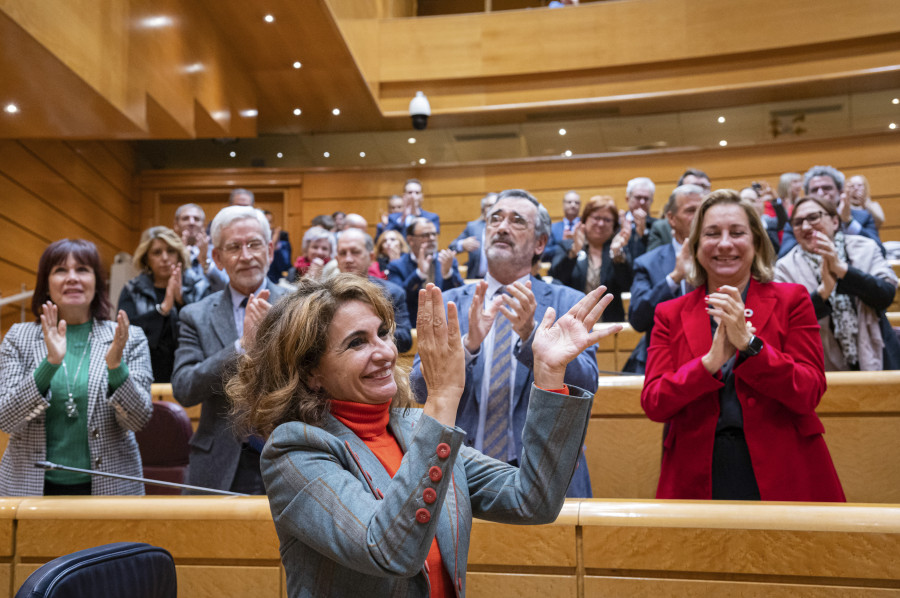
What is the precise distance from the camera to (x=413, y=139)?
335 inches

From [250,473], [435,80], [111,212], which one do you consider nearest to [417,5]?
[435,80]

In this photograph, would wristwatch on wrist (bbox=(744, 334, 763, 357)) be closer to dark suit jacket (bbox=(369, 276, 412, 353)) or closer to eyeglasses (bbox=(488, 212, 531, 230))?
eyeglasses (bbox=(488, 212, 531, 230))

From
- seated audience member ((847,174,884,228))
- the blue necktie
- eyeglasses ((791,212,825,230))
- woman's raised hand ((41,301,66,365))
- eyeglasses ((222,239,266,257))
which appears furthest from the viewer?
seated audience member ((847,174,884,228))

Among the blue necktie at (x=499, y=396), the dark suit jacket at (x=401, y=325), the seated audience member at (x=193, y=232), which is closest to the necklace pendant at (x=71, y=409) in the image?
the dark suit jacket at (x=401, y=325)

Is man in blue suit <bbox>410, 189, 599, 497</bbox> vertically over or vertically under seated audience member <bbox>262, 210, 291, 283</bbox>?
under

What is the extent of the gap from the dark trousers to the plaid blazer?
58.7 inches

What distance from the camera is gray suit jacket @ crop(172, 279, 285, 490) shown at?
6.72 feet

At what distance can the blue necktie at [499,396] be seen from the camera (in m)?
1.91

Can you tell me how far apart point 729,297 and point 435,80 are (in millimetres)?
7021

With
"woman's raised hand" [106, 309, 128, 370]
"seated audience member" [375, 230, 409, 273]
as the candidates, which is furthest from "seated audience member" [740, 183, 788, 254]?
"woman's raised hand" [106, 309, 128, 370]

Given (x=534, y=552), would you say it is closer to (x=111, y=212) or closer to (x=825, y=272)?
(x=825, y=272)

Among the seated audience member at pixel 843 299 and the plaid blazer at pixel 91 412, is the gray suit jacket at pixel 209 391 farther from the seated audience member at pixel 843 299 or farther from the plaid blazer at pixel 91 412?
the seated audience member at pixel 843 299

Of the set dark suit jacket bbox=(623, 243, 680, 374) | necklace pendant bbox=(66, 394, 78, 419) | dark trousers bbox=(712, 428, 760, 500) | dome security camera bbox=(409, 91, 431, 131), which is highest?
dome security camera bbox=(409, 91, 431, 131)

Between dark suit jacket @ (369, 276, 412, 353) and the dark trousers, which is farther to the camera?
dark suit jacket @ (369, 276, 412, 353)
